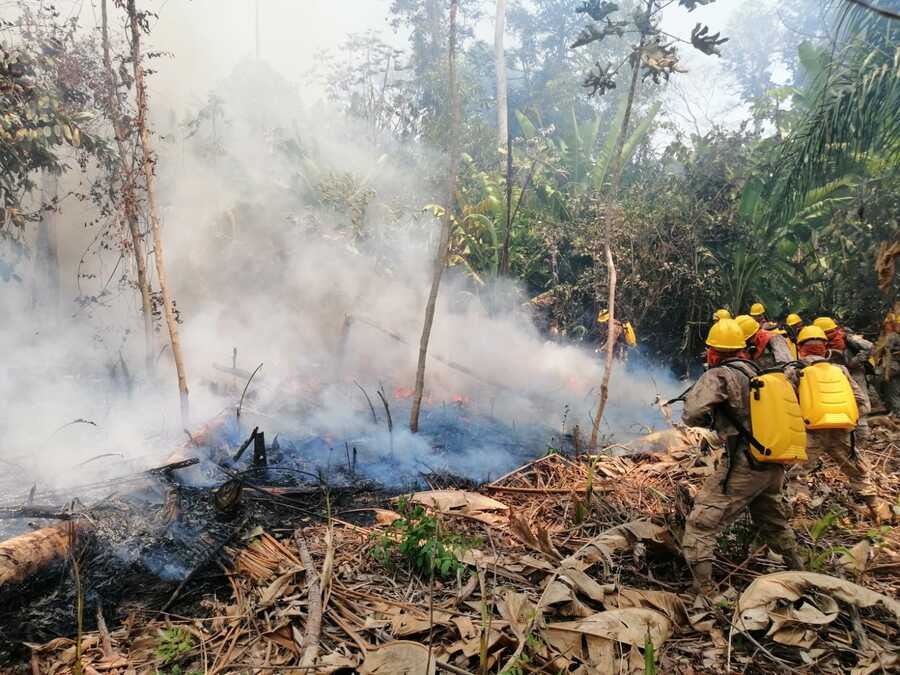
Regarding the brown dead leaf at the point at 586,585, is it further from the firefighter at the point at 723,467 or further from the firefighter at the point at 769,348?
the firefighter at the point at 769,348

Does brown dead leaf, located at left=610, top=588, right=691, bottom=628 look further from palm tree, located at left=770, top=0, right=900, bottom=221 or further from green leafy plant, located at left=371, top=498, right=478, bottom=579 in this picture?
palm tree, located at left=770, top=0, right=900, bottom=221

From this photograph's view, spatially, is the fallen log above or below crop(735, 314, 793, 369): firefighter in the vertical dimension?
below

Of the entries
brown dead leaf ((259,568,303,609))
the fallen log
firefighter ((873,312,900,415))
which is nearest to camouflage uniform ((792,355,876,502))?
firefighter ((873,312,900,415))

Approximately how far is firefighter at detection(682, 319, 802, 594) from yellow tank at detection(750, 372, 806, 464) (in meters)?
0.06

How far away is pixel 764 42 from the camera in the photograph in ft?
98.7

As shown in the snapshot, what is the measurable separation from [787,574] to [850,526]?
2132mm

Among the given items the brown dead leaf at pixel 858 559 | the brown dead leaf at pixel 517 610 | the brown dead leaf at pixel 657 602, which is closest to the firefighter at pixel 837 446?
the brown dead leaf at pixel 858 559

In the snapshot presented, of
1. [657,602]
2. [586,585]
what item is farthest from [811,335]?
[586,585]

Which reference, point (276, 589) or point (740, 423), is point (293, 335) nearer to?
point (276, 589)

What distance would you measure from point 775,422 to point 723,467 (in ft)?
1.56

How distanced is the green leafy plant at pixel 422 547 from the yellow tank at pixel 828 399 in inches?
137

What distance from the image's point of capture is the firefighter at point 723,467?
3.79 meters

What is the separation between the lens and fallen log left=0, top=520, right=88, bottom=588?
12.4ft

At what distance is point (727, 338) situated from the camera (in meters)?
3.96
